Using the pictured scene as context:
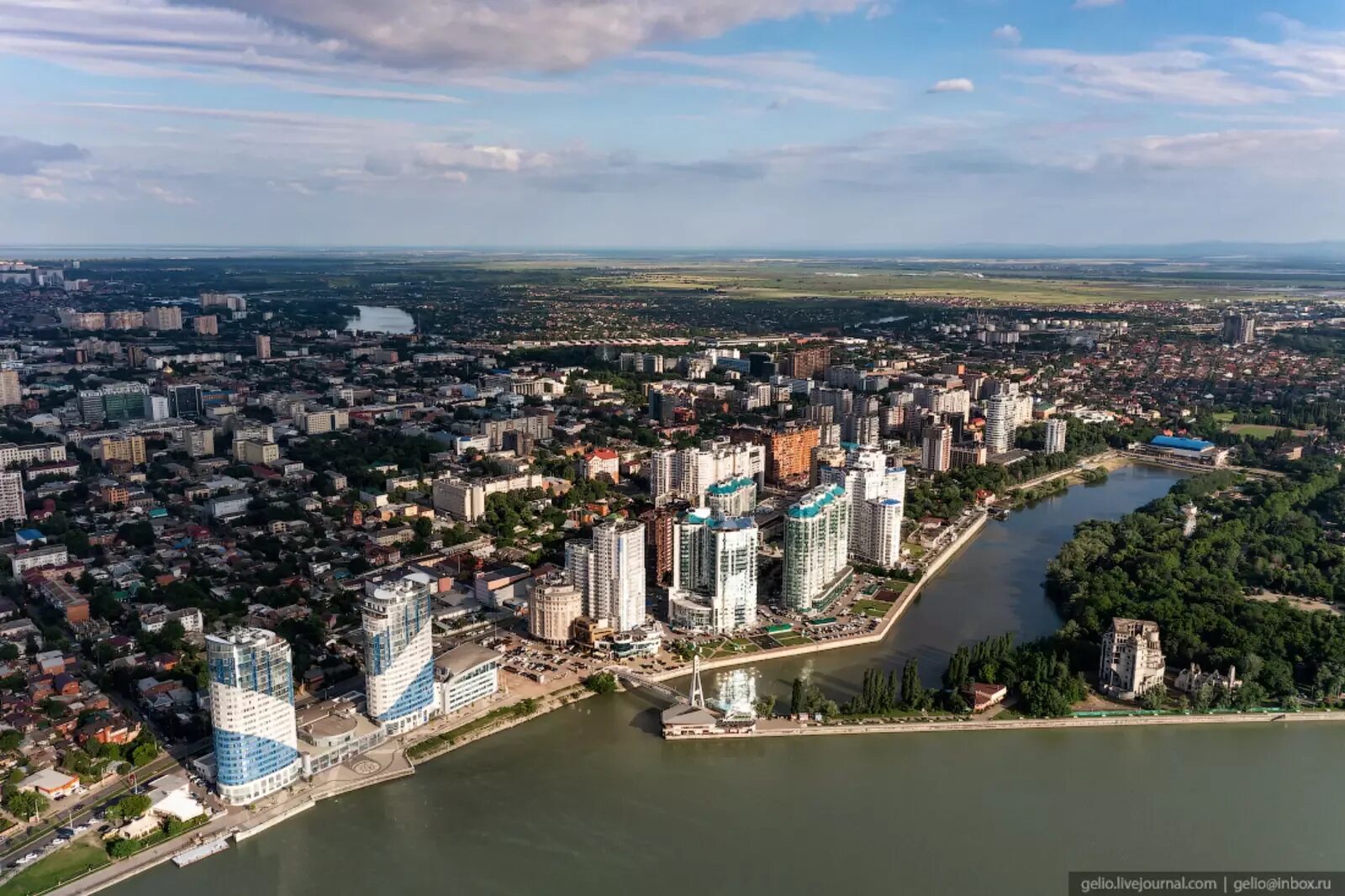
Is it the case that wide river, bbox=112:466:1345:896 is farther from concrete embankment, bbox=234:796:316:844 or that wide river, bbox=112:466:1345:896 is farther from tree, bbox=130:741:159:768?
tree, bbox=130:741:159:768

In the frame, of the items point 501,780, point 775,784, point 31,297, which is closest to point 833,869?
point 775,784

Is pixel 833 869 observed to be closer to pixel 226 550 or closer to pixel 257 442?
pixel 226 550

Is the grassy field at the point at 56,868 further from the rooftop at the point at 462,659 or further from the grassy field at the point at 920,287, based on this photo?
the grassy field at the point at 920,287

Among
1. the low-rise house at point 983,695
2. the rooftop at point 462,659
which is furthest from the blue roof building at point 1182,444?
the rooftop at point 462,659

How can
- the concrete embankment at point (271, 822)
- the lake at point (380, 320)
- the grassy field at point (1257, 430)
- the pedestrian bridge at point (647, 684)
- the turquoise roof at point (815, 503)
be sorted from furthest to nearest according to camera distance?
1. the lake at point (380, 320)
2. the grassy field at point (1257, 430)
3. the turquoise roof at point (815, 503)
4. the pedestrian bridge at point (647, 684)
5. the concrete embankment at point (271, 822)

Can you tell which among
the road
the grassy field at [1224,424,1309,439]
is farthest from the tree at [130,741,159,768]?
the grassy field at [1224,424,1309,439]

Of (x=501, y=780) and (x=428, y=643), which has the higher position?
(x=428, y=643)
